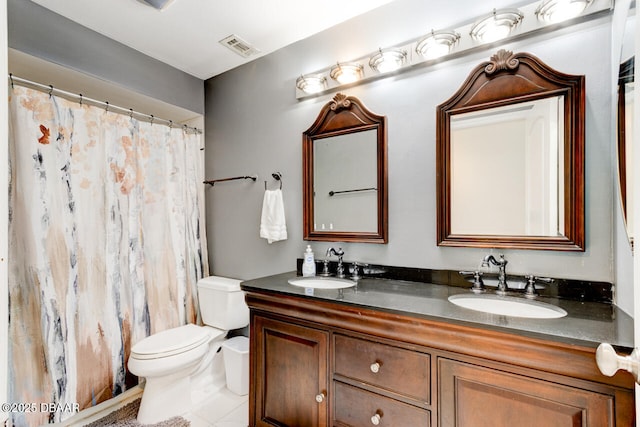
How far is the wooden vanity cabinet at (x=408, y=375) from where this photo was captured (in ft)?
2.84

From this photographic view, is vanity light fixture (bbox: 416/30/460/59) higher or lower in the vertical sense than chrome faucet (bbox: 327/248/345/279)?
higher

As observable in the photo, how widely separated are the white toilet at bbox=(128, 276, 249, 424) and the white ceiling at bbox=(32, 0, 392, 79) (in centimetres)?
170

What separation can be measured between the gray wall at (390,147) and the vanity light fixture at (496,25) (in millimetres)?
69

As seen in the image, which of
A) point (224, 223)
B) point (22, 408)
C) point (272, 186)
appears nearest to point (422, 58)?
point (272, 186)

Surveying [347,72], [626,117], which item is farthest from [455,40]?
[626,117]

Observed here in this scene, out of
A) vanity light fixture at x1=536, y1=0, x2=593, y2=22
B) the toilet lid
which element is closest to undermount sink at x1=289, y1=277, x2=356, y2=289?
the toilet lid

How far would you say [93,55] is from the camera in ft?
6.37

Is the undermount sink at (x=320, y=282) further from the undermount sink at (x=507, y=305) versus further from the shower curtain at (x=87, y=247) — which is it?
the shower curtain at (x=87, y=247)

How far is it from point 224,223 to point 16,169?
4.09 ft

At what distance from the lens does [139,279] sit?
2.09 metres

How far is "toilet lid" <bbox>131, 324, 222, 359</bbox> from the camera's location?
1732mm

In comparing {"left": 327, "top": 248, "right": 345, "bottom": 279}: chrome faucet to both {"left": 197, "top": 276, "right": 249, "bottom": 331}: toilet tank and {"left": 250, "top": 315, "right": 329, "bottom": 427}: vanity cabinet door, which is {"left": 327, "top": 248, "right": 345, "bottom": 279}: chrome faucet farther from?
{"left": 197, "top": 276, "right": 249, "bottom": 331}: toilet tank

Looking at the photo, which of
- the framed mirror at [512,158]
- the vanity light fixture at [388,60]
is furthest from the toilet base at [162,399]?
the vanity light fixture at [388,60]

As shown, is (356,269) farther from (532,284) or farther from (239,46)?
(239,46)
